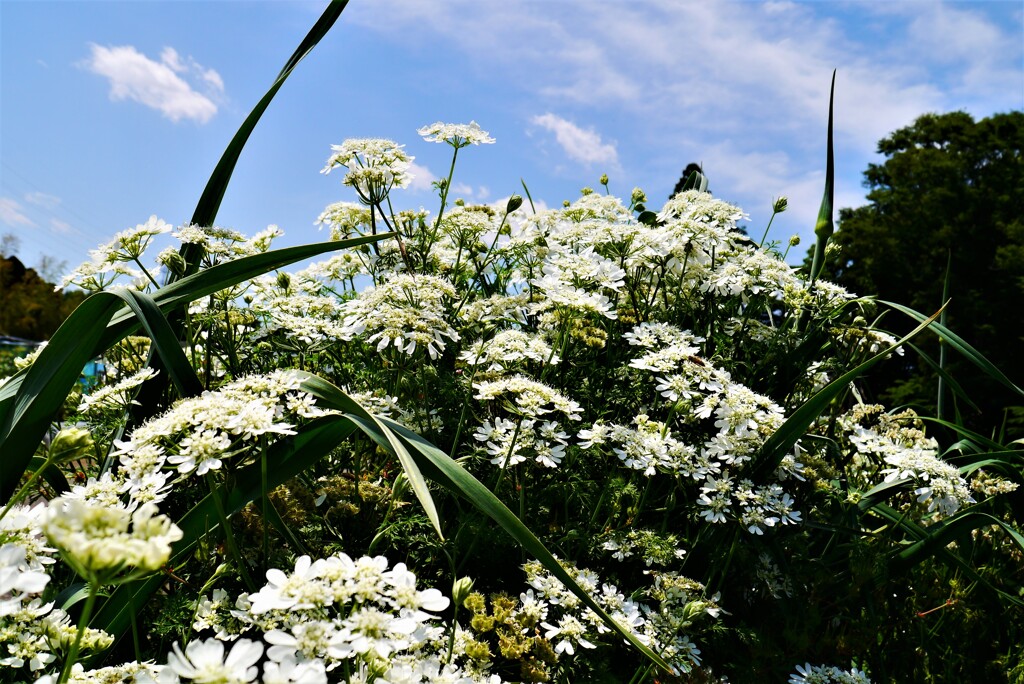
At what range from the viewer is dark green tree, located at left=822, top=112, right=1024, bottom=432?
15008mm

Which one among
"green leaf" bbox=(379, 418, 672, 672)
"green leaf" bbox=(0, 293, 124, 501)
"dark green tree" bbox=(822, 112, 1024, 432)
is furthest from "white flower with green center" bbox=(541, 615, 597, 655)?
"dark green tree" bbox=(822, 112, 1024, 432)

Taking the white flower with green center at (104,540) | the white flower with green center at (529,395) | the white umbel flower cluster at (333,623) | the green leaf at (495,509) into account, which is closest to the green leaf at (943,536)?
the white flower with green center at (529,395)

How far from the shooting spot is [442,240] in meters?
3.15

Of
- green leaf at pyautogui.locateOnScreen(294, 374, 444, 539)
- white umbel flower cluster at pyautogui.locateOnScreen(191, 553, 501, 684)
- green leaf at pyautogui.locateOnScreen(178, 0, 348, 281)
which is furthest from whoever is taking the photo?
green leaf at pyautogui.locateOnScreen(178, 0, 348, 281)

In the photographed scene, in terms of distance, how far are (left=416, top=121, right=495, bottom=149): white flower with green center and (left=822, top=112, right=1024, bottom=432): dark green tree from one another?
45.6 feet

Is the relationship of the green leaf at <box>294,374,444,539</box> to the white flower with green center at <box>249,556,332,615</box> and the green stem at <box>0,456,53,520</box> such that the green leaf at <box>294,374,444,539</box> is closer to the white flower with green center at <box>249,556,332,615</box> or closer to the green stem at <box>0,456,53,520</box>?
the white flower with green center at <box>249,556,332,615</box>

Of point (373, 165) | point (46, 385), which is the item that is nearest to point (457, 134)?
point (373, 165)

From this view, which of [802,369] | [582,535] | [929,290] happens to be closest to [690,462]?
[582,535]

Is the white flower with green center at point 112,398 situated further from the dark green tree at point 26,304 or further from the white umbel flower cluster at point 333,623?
the dark green tree at point 26,304

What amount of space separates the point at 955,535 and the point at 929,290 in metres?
16.3

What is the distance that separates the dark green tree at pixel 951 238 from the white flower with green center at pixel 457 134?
13911 mm

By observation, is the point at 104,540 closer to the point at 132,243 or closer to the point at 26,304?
the point at 132,243

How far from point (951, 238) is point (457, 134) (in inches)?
700

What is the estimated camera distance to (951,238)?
16750 millimetres
